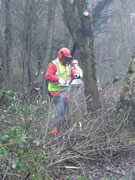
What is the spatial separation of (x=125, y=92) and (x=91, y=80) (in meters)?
0.82

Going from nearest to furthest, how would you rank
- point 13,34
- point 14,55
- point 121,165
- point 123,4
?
point 121,165
point 13,34
point 14,55
point 123,4

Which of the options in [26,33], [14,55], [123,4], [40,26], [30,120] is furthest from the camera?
[123,4]

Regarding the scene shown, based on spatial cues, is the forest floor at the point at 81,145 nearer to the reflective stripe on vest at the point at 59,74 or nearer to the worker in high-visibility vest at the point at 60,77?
the worker in high-visibility vest at the point at 60,77

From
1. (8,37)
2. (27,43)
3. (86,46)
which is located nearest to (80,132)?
(86,46)

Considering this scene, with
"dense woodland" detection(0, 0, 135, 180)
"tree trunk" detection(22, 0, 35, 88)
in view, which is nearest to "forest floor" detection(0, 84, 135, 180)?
"dense woodland" detection(0, 0, 135, 180)

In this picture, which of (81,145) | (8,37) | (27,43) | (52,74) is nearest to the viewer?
(81,145)

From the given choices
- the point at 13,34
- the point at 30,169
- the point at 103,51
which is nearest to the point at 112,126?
the point at 30,169

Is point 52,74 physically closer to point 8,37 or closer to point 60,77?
point 60,77

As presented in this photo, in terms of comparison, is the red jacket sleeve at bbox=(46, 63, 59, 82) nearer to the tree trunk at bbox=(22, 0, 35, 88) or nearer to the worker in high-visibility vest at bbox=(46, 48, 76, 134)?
the worker in high-visibility vest at bbox=(46, 48, 76, 134)

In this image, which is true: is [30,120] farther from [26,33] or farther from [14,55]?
[14,55]

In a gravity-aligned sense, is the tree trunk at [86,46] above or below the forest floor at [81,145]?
above

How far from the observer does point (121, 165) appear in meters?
4.96

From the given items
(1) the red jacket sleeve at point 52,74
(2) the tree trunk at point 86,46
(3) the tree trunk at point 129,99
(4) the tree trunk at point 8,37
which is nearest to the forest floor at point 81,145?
(3) the tree trunk at point 129,99

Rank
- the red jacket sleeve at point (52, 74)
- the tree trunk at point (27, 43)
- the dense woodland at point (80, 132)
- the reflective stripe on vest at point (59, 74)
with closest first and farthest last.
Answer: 1. the dense woodland at point (80, 132)
2. the red jacket sleeve at point (52, 74)
3. the reflective stripe on vest at point (59, 74)
4. the tree trunk at point (27, 43)
